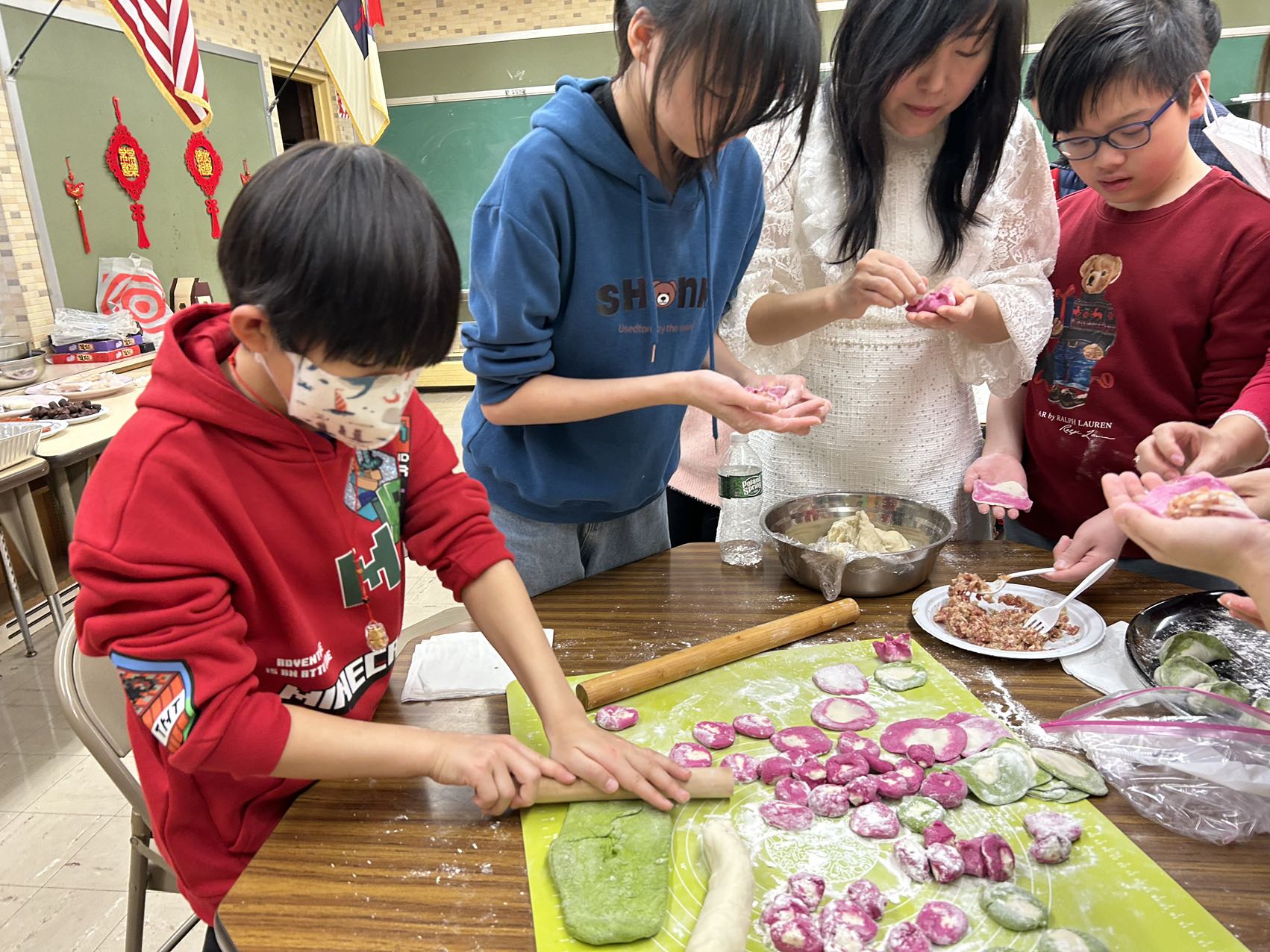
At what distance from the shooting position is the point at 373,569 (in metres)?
1.14

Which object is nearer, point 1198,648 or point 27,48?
point 1198,648

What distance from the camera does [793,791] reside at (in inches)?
40.7

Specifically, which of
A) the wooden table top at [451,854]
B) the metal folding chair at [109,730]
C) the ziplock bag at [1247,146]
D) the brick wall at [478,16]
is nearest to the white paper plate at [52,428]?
the metal folding chair at [109,730]

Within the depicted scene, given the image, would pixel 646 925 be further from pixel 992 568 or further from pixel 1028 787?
pixel 992 568

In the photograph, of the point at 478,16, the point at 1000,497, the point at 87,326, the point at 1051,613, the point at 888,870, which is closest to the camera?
the point at 888,870

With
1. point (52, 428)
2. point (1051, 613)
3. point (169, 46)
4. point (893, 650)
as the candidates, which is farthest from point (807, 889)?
point (169, 46)

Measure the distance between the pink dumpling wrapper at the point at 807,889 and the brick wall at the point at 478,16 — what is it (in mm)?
7629

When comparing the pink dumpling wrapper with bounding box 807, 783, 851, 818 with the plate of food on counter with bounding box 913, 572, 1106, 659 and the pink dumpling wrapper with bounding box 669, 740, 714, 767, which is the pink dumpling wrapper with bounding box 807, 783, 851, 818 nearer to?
the pink dumpling wrapper with bounding box 669, 740, 714, 767

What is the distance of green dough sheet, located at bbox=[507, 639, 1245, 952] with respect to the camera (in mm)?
840

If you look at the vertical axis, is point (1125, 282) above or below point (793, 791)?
above

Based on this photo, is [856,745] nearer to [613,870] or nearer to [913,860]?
[913,860]

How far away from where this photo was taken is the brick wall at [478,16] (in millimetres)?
7301

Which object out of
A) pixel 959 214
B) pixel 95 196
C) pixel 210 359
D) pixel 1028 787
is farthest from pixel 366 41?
pixel 1028 787

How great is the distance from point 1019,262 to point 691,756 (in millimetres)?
1214
